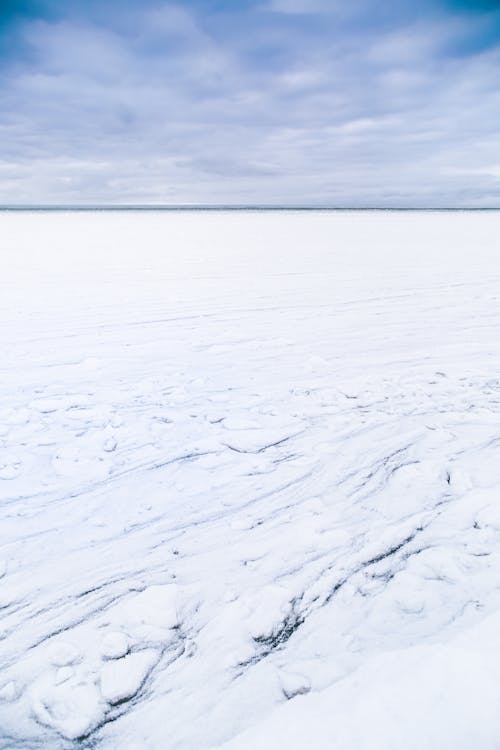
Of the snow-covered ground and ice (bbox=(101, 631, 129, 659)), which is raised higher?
the snow-covered ground

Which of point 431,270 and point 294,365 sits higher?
point 431,270

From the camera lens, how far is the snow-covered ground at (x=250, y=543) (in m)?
1.44

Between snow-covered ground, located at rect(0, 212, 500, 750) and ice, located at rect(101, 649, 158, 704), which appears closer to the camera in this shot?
snow-covered ground, located at rect(0, 212, 500, 750)

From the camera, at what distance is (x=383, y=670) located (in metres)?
1.48

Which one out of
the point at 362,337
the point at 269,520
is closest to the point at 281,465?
the point at 269,520

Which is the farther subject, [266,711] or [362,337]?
[362,337]

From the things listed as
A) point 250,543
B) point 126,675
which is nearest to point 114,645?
point 126,675

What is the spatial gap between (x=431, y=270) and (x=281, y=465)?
9.45 meters

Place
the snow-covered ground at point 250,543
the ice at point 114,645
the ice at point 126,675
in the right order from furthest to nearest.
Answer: the ice at point 114,645 < the ice at point 126,675 < the snow-covered ground at point 250,543

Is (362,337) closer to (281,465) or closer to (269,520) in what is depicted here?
(281,465)

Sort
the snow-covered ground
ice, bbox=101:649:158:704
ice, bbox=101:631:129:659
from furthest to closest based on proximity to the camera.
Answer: ice, bbox=101:631:129:659 → ice, bbox=101:649:158:704 → the snow-covered ground

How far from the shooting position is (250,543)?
2.23 m

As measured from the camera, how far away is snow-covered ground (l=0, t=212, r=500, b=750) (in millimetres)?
1441

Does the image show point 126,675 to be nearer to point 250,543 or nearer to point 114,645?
point 114,645
